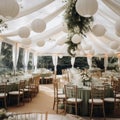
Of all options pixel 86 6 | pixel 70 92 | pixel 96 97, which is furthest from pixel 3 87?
pixel 86 6

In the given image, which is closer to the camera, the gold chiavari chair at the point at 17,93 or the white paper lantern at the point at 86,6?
the white paper lantern at the point at 86,6

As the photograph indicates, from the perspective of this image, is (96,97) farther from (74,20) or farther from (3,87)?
(3,87)

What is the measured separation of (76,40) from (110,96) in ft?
6.86

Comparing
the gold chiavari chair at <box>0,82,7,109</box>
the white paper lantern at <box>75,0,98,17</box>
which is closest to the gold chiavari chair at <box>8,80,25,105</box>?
the gold chiavari chair at <box>0,82,7,109</box>

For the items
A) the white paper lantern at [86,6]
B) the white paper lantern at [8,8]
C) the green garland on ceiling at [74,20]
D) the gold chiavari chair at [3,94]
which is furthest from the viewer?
the gold chiavari chair at [3,94]

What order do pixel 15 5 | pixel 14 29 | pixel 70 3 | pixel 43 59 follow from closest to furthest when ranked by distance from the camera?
pixel 15 5 < pixel 70 3 < pixel 14 29 < pixel 43 59

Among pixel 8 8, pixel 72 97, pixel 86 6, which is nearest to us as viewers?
pixel 8 8

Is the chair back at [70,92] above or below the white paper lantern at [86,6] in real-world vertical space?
below

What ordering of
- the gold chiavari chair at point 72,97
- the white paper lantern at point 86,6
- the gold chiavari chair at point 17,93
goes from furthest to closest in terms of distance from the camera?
the gold chiavari chair at point 17,93
the gold chiavari chair at point 72,97
the white paper lantern at point 86,6

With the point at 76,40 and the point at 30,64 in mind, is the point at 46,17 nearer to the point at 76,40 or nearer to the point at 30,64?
the point at 76,40

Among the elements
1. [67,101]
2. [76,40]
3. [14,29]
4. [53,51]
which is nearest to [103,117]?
[67,101]

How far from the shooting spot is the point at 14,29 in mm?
9242

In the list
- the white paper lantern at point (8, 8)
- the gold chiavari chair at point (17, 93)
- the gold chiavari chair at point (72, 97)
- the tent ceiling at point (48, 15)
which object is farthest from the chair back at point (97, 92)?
the white paper lantern at point (8, 8)

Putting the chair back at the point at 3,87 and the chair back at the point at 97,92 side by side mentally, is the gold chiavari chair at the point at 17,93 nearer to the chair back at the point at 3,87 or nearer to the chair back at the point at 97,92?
the chair back at the point at 3,87
